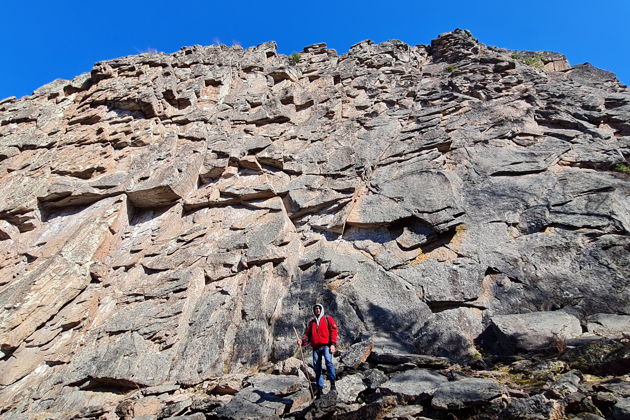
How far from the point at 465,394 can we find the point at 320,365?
290 cm

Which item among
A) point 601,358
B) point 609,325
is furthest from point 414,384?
point 609,325

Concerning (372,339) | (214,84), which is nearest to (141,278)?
(372,339)

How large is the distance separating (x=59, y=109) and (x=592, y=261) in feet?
79.7

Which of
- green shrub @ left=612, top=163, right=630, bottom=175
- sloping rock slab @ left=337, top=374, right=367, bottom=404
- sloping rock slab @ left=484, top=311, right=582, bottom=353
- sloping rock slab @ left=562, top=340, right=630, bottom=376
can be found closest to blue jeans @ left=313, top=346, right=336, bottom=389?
sloping rock slab @ left=337, top=374, right=367, bottom=404

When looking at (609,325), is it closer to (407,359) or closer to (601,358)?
(601,358)

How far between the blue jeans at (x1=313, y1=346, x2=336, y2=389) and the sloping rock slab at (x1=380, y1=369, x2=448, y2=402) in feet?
3.39

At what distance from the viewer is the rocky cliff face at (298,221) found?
35.5ft

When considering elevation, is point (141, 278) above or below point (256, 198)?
below

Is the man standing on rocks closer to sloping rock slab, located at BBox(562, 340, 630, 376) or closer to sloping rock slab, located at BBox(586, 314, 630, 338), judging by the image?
sloping rock slab, located at BBox(562, 340, 630, 376)

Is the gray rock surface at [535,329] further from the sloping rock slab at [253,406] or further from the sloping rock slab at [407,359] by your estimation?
the sloping rock slab at [253,406]

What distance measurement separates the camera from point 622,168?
12.6 m

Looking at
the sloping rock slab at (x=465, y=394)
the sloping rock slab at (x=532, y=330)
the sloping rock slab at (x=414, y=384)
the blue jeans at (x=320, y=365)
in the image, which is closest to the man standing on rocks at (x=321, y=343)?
the blue jeans at (x=320, y=365)

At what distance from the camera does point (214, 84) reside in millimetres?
22078

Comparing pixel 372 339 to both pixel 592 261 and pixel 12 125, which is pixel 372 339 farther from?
pixel 12 125
